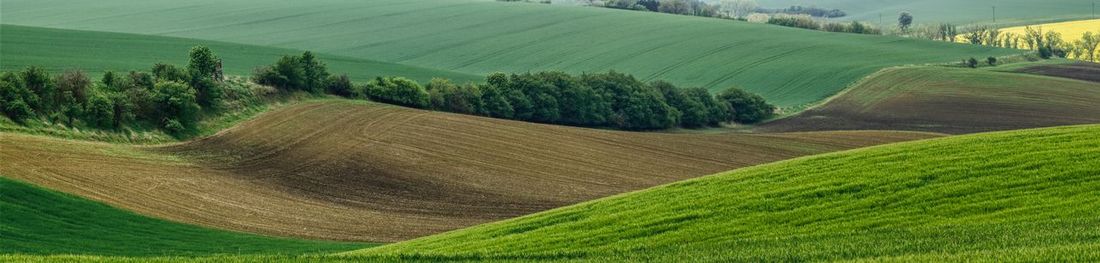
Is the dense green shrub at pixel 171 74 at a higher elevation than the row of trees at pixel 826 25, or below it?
higher

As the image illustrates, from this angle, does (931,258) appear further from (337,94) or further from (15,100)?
(337,94)

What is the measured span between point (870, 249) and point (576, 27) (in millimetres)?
120151

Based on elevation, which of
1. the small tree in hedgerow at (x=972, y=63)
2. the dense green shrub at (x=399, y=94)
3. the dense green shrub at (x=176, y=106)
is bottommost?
the small tree in hedgerow at (x=972, y=63)

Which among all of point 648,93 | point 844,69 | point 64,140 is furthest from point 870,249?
point 844,69

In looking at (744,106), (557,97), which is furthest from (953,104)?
(557,97)

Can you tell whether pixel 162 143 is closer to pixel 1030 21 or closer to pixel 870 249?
pixel 870 249

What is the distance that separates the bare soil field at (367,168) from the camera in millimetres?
44375

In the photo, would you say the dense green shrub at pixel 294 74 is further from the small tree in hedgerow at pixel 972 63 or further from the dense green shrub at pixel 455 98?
the small tree in hedgerow at pixel 972 63

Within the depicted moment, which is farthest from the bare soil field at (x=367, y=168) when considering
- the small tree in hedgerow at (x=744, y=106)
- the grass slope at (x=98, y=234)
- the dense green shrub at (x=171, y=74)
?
the small tree in hedgerow at (x=744, y=106)

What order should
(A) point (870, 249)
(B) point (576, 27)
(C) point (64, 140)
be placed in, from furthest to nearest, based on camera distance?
1. (B) point (576, 27)
2. (C) point (64, 140)
3. (A) point (870, 249)

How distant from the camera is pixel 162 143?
179 feet

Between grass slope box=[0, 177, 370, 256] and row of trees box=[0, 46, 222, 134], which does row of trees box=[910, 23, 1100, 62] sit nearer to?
row of trees box=[0, 46, 222, 134]

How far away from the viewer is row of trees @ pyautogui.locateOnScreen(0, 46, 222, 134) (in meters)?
52.3

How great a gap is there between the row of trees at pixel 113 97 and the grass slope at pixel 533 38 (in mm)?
56527
